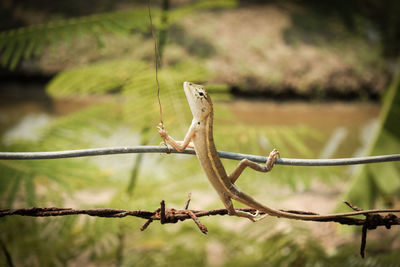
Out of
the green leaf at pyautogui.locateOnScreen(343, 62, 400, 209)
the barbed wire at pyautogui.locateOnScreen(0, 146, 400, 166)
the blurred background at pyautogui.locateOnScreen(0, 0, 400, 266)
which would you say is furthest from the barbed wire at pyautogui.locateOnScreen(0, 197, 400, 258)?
the green leaf at pyautogui.locateOnScreen(343, 62, 400, 209)

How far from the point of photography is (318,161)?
99 centimetres

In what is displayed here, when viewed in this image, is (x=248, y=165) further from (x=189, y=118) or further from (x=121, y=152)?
(x=189, y=118)

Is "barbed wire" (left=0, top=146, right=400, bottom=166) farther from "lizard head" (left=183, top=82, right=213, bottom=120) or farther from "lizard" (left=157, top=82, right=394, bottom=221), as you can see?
"lizard head" (left=183, top=82, right=213, bottom=120)

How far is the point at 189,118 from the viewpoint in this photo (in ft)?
6.63

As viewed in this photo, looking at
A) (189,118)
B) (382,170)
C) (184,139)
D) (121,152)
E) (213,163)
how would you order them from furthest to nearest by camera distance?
1. (382,170)
2. (189,118)
3. (184,139)
4. (213,163)
5. (121,152)

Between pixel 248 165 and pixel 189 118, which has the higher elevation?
pixel 248 165

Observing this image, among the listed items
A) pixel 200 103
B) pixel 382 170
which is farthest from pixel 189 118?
pixel 382 170

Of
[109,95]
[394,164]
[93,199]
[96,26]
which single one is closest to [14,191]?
[96,26]

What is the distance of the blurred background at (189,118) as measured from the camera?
6.85 ft

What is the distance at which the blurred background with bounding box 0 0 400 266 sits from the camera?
82.2 inches

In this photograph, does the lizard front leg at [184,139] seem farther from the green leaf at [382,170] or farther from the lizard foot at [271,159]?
the green leaf at [382,170]

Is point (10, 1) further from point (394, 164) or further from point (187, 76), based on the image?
point (394, 164)

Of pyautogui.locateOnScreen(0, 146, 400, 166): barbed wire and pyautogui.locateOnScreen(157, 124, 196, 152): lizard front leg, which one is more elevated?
pyautogui.locateOnScreen(0, 146, 400, 166): barbed wire

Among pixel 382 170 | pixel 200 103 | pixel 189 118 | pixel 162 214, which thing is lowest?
pixel 382 170
